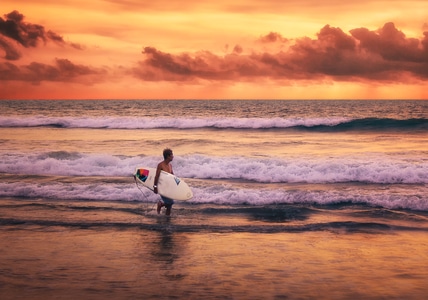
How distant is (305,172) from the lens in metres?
16.8

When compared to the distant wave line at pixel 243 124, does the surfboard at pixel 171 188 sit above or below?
below

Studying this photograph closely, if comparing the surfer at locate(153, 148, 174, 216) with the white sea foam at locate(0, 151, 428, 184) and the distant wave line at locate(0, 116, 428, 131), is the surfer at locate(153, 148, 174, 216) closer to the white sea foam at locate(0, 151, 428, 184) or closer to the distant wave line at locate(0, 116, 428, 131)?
the white sea foam at locate(0, 151, 428, 184)

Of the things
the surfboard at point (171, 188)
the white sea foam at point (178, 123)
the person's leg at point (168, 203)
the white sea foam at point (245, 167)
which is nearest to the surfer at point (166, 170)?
the person's leg at point (168, 203)

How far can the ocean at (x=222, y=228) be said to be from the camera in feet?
22.1

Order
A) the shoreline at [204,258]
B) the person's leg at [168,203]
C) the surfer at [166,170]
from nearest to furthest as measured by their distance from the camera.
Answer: the shoreline at [204,258] → the surfer at [166,170] → the person's leg at [168,203]

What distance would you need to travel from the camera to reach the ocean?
675 cm

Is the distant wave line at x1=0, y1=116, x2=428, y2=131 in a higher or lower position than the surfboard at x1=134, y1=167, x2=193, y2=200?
higher

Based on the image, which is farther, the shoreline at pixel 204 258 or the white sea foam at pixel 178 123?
the white sea foam at pixel 178 123

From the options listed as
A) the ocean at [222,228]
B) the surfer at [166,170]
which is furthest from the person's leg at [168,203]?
the ocean at [222,228]

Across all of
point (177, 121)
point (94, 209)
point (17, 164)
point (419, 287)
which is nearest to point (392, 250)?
point (419, 287)

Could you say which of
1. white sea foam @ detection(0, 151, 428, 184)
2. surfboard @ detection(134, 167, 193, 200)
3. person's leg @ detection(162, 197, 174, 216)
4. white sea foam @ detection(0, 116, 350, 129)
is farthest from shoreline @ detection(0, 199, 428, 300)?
white sea foam @ detection(0, 116, 350, 129)

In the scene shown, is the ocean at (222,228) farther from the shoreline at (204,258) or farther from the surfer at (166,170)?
the surfer at (166,170)

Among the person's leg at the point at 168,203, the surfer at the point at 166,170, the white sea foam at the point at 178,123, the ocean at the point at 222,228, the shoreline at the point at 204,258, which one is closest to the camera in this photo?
the shoreline at the point at 204,258

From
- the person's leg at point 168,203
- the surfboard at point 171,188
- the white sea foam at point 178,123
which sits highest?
the white sea foam at point 178,123
